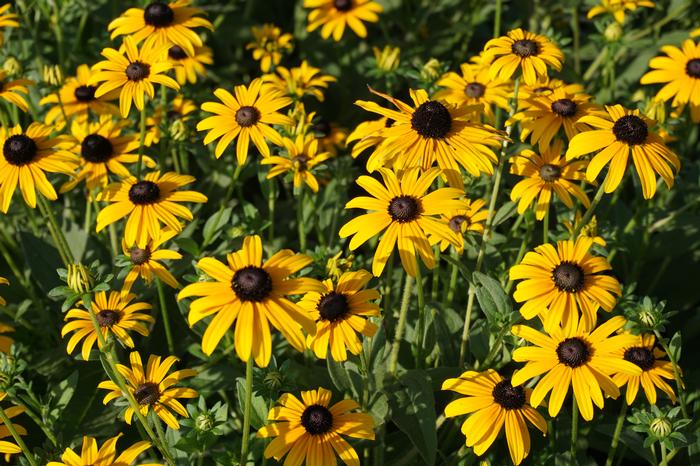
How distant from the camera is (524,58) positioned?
8.49ft

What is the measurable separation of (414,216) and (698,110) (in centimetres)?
189

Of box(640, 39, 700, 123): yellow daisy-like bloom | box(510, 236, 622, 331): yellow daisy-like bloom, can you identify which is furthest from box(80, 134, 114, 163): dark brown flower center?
box(640, 39, 700, 123): yellow daisy-like bloom

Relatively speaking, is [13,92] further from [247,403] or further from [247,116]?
[247,403]

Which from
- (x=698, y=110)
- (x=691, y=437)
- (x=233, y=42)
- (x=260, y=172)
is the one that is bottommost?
(x=691, y=437)

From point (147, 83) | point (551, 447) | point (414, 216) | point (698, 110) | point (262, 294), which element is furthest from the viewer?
point (698, 110)

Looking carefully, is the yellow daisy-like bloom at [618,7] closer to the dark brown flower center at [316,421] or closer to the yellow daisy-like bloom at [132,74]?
the yellow daisy-like bloom at [132,74]

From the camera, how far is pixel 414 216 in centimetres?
211

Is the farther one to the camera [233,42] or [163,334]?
[233,42]

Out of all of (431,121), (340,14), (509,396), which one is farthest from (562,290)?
(340,14)

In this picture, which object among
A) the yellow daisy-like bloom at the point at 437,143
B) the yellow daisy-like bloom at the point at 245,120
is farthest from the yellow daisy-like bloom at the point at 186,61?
the yellow daisy-like bloom at the point at 437,143

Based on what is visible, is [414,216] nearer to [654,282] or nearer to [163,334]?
[163,334]

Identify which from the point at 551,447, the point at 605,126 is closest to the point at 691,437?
the point at 551,447

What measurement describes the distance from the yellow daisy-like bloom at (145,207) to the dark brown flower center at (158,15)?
2.47 ft

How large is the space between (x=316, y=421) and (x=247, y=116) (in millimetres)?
1122
